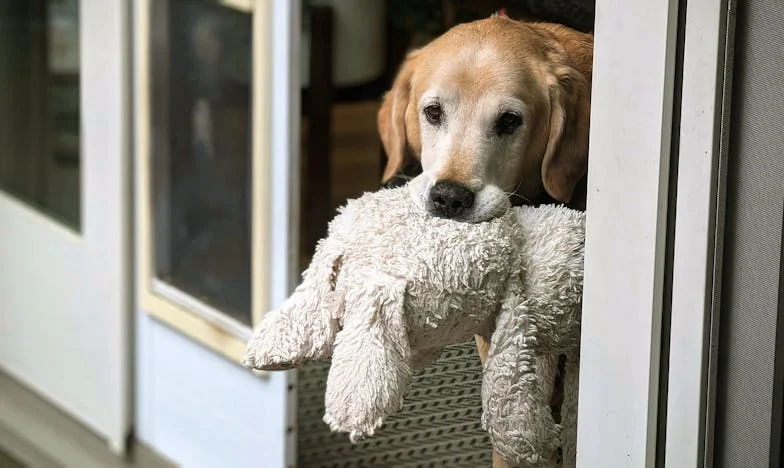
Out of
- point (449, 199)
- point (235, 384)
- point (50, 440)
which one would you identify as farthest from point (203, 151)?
point (449, 199)

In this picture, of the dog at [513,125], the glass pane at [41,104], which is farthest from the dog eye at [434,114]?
the glass pane at [41,104]

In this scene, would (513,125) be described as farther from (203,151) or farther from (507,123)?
(203,151)

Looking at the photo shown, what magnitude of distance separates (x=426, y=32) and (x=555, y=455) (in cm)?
38

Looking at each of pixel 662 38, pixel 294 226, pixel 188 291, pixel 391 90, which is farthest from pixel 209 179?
pixel 662 38

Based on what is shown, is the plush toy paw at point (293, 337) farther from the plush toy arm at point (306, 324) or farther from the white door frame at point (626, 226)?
the white door frame at point (626, 226)

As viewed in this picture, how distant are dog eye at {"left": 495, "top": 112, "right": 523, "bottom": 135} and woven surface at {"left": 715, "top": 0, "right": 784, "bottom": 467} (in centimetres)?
16

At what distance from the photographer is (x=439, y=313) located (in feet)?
2.88

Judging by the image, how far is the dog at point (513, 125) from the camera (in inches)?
35.8

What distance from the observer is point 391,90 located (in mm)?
1062

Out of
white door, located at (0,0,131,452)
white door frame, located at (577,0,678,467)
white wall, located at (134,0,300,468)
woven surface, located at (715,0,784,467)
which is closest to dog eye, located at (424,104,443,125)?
white door frame, located at (577,0,678,467)

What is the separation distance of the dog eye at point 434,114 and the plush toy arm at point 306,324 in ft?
0.41

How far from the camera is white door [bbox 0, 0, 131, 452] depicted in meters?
1.96

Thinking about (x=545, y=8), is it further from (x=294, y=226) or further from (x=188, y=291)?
(x=188, y=291)

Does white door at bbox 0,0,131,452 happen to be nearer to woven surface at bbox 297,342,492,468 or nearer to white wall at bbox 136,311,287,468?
white wall at bbox 136,311,287,468
